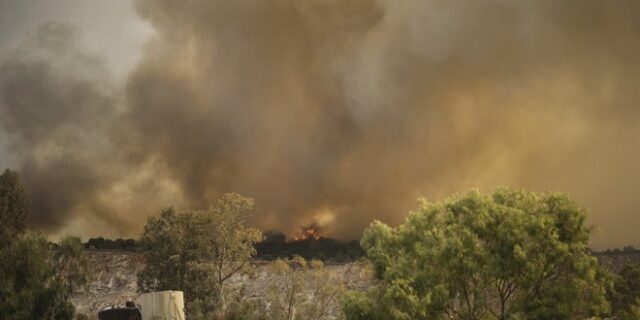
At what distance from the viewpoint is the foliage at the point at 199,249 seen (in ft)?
174

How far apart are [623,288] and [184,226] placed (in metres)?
43.7

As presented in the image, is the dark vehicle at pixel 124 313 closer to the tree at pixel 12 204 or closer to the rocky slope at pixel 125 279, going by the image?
the tree at pixel 12 204

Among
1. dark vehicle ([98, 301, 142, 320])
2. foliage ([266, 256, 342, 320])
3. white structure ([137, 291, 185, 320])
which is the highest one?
foliage ([266, 256, 342, 320])

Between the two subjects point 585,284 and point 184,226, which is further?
point 184,226

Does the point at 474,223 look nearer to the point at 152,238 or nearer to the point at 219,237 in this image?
the point at 219,237

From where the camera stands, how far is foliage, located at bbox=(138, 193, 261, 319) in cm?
5303

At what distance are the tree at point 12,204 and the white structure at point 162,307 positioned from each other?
37.0 metres

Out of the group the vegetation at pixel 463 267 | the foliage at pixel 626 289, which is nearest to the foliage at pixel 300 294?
the vegetation at pixel 463 267

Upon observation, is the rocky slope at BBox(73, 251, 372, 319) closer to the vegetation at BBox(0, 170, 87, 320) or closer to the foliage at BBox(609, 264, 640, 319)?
the foliage at BBox(609, 264, 640, 319)

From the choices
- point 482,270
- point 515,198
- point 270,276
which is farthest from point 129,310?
point 270,276

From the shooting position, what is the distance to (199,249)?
55094 mm

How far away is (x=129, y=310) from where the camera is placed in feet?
76.7

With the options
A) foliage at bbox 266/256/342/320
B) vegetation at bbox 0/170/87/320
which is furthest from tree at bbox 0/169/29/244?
foliage at bbox 266/256/342/320

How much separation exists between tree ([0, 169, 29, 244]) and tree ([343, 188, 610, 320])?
1354 inches
